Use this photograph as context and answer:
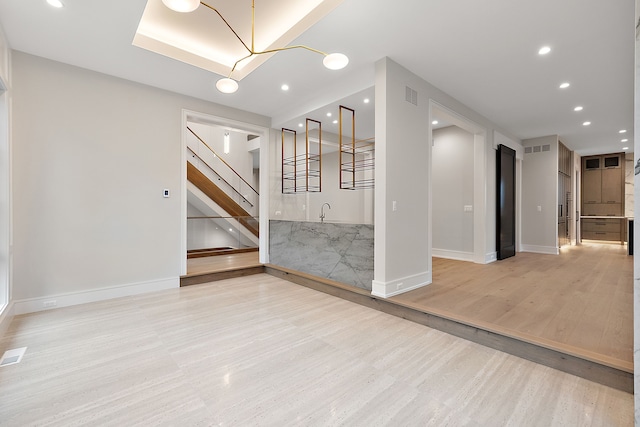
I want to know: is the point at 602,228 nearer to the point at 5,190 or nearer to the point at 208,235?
the point at 208,235

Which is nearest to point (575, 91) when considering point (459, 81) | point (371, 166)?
point (459, 81)

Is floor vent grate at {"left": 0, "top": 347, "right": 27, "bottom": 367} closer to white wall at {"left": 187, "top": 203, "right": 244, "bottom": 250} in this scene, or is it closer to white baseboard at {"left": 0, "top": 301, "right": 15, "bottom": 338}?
white baseboard at {"left": 0, "top": 301, "right": 15, "bottom": 338}

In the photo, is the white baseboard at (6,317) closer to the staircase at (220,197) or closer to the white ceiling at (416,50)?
the white ceiling at (416,50)

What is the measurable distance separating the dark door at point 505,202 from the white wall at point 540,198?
913mm

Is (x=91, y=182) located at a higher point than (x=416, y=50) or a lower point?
lower

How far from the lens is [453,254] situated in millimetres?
6246

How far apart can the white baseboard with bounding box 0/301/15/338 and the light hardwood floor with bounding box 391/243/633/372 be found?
3975mm

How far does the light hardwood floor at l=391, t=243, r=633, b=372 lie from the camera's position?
7.70ft

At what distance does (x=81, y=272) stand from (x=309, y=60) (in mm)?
3942

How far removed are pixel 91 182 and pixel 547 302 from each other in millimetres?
5840

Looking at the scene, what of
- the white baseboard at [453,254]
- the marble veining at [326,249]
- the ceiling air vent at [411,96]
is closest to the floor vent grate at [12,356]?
the marble veining at [326,249]

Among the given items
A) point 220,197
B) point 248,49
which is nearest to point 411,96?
point 248,49

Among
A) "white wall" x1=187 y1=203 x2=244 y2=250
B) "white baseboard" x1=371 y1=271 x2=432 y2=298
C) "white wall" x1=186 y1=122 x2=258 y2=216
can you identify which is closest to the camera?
"white baseboard" x1=371 y1=271 x2=432 y2=298

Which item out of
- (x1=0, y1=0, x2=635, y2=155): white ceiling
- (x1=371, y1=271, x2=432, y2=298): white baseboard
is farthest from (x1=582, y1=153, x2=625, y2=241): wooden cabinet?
A: (x1=371, y1=271, x2=432, y2=298): white baseboard
